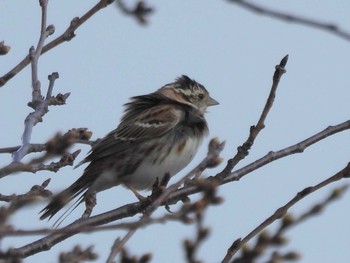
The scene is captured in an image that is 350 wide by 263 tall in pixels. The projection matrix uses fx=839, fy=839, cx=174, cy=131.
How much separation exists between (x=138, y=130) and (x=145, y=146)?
26cm

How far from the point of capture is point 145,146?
8.79 m

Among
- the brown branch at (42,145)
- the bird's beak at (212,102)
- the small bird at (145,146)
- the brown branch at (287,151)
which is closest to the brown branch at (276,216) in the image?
the brown branch at (287,151)

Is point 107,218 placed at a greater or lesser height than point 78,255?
greater

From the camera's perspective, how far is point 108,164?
8633 mm

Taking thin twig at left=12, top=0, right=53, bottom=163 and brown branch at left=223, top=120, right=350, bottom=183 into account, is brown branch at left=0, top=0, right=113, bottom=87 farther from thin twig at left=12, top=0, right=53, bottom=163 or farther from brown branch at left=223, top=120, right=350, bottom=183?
brown branch at left=223, top=120, right=350, bottom=183

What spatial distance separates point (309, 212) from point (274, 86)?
1440 millimetres

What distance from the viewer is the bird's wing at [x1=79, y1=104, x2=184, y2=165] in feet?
28.7

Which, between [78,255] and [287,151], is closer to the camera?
[78,255]

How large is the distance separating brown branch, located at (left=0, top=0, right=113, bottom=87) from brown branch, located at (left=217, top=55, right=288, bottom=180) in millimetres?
1241

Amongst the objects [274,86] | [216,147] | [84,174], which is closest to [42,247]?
[216,147]

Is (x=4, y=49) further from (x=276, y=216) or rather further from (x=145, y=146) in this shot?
(x=145, y=146)

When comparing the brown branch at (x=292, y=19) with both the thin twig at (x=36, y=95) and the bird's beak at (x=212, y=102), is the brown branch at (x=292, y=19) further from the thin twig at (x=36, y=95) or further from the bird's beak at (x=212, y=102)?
the bird's beak at (x=212, y=102)

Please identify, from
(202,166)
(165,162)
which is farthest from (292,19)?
(165,162)

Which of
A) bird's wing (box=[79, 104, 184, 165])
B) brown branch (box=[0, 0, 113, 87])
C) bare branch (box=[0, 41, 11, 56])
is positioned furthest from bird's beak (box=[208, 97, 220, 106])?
bare branch (box=[0, 41, 11, 56])
